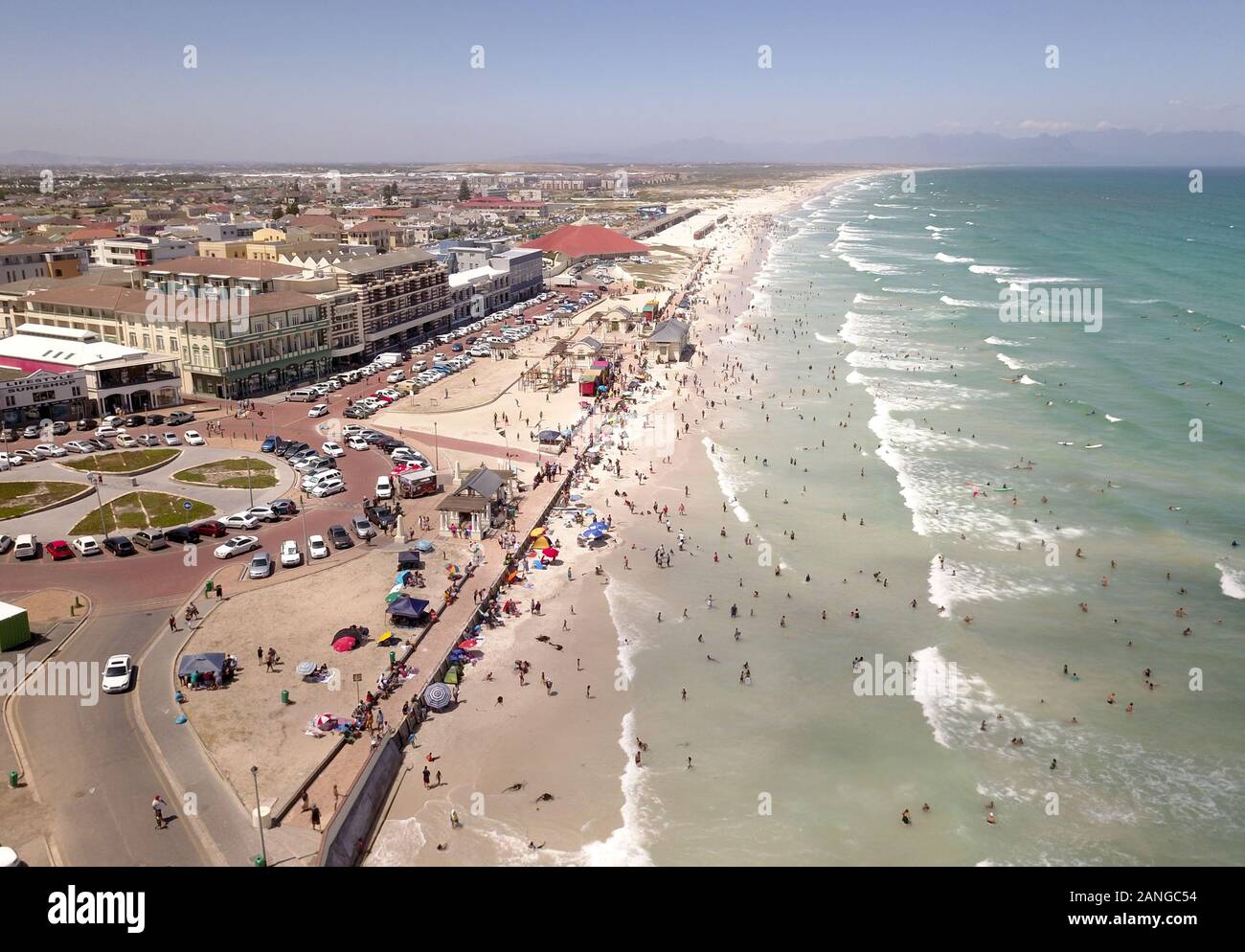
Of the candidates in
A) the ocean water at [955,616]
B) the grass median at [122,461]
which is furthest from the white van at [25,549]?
the ocean water at [955,616]

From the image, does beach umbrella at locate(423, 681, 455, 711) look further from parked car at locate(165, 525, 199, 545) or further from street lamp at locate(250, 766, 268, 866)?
parked car at locate(165, 525, 199, 545)

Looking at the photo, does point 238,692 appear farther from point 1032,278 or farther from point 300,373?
point 1032,278

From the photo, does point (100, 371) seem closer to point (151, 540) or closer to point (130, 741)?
point (151, 540)

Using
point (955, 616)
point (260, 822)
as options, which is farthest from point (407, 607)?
point (955, 616)

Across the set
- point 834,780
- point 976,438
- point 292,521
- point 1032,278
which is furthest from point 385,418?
point 1032,278

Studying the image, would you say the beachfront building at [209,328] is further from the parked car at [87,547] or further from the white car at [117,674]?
the white car at [117,674]

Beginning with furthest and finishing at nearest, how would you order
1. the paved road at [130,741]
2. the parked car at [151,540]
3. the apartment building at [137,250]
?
the apartment building at [137,250]
the parked car at [151,540]
the paved road at [130,741]

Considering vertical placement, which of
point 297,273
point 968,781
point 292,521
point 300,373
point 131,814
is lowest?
point 968,781
